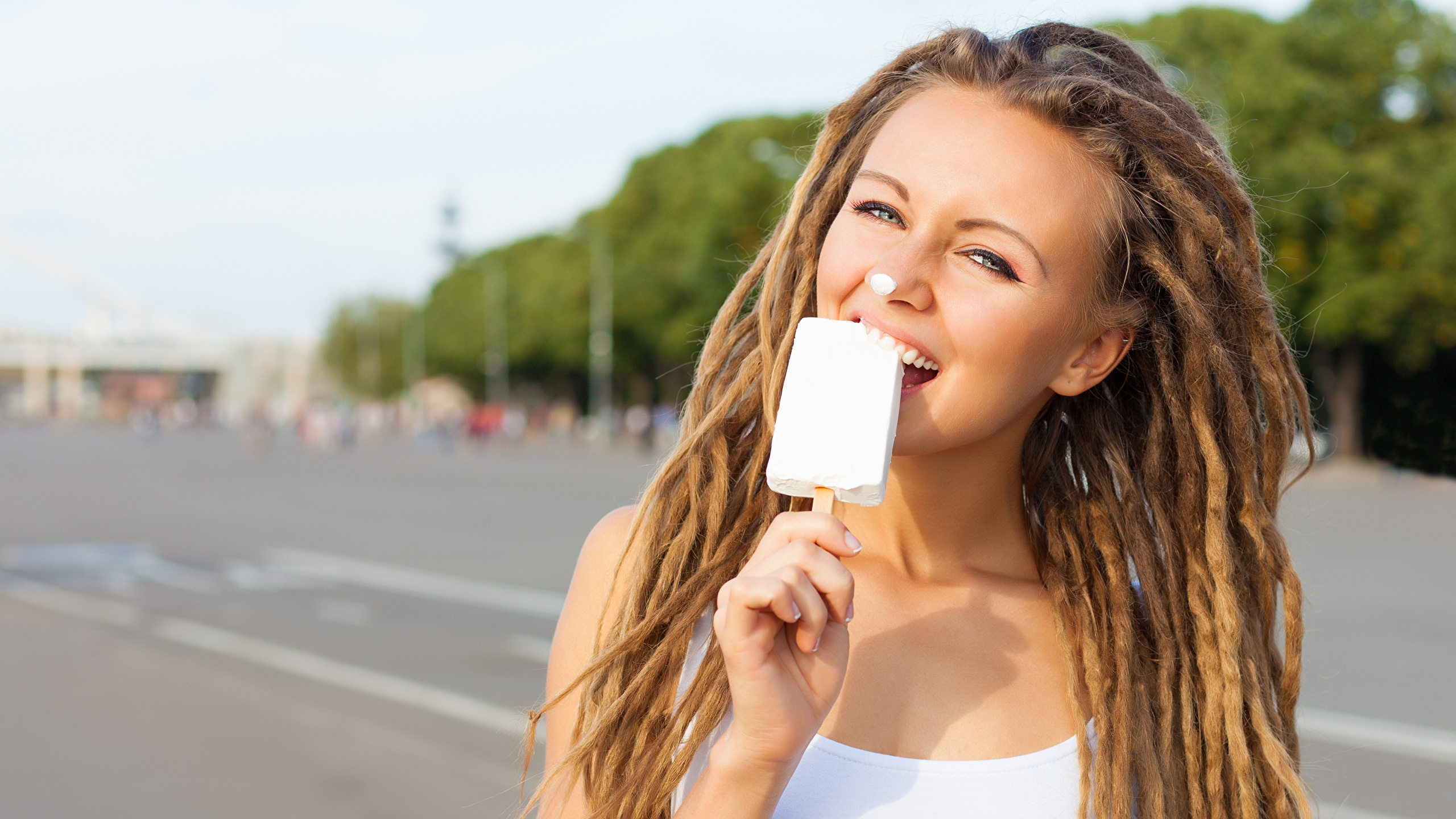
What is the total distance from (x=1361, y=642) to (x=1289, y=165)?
2218 cm

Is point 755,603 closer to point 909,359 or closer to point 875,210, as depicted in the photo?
point 909,359

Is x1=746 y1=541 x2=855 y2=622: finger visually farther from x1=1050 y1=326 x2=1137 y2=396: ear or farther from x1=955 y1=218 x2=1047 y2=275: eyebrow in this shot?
x1=1050 y1=326 x2=1137 y2=396: ear

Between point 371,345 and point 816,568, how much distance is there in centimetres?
10420

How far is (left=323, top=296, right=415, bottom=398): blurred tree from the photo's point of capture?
3954 inches

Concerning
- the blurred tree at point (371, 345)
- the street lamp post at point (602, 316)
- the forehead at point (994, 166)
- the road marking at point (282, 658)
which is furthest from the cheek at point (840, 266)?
the blurred tree at point (371, 345)

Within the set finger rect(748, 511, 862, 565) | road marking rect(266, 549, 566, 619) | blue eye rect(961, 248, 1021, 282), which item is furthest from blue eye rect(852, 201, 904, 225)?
road marking rect(266, 549, 566, 619)

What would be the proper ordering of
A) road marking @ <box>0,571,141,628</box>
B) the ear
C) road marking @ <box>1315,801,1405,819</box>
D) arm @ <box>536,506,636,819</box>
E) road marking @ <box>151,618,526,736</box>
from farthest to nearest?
road marking @ <box>0,571,141,628</box> → road marking @ <box>151,618,526,736</box> → road marking @ <box>1315,801,1405,819</box> → the ear → arm @ <box>536,506,636,819</box>

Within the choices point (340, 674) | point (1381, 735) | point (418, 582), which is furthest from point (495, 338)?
point (1381, 735)

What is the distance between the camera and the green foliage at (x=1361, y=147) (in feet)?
96.6

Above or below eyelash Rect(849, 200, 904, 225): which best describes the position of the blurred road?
below

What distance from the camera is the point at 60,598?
1153cm

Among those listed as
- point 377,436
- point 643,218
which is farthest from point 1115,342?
point 377,436

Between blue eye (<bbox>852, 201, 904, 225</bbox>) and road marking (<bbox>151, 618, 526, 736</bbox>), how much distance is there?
16.3 ft

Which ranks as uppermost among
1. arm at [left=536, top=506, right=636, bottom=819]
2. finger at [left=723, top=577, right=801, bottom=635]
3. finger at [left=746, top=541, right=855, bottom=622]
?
finger at [left=746, top=541, right=855, bottom=622]
